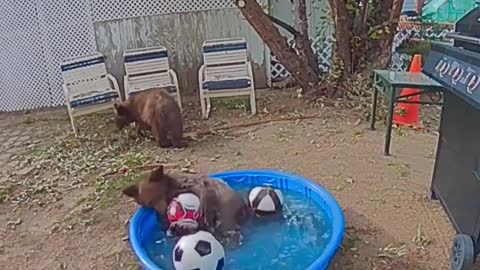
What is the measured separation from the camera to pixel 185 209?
10.2ft

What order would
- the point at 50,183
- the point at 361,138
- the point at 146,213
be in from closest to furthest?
1. the point at 146,213
2. the point at 50,183
3. the point at 361,138

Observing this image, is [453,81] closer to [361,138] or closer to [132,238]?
[132,238]

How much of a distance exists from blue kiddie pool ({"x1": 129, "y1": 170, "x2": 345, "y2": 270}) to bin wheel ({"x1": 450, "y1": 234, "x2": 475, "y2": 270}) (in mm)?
597

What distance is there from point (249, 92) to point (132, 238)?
10.7ft

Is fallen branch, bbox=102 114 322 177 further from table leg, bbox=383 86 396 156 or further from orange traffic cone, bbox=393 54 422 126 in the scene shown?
table leg, bbox=383 86 396 156

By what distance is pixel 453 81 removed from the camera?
259 centimetres

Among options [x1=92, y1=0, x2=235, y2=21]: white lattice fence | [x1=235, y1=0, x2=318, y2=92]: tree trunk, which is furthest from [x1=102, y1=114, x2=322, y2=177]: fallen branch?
[x1=92, y1=0, x2=235, y2=21]: white lattice fence

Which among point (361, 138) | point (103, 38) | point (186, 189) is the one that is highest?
point (103, 38)

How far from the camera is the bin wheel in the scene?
2.50 m

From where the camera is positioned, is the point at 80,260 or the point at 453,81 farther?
the point at 80,260

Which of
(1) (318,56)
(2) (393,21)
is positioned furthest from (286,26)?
(2) (393,21)

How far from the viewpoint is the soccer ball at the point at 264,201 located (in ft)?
11.2

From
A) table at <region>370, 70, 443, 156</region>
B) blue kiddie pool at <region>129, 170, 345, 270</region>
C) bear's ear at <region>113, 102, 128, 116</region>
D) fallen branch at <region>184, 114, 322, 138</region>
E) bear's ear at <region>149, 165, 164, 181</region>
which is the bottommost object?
fallen branch at <region>184, 114, 322, 138</region>

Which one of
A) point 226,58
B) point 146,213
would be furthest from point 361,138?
point 146,213
